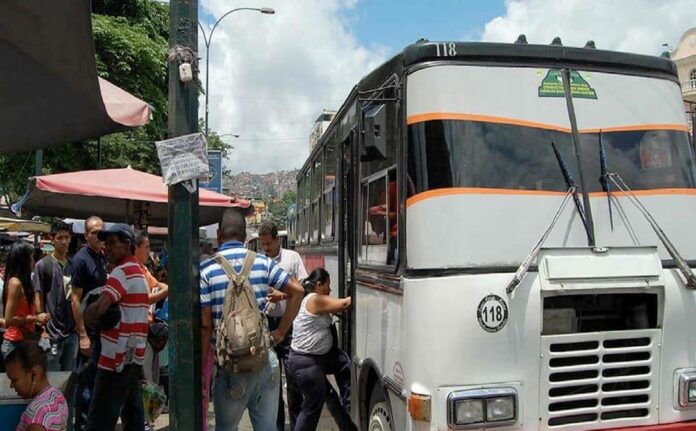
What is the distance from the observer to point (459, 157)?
3672mm

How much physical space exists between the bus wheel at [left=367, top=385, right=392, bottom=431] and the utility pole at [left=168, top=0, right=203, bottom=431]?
1.23m

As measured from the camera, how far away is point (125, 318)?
4.75m

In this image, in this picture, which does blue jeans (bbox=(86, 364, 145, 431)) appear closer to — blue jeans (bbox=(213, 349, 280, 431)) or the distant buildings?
blue jeans (bbox=(213, 349, 280, 431))

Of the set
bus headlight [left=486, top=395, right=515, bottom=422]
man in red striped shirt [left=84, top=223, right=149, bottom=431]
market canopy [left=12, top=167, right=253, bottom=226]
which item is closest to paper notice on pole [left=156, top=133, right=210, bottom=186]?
man in red striped shirt [left=84, top=223, right=149, bottom=431]

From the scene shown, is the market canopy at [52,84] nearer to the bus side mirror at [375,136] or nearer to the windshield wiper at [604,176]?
the bus side mirror at [375,136]

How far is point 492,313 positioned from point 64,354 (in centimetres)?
460

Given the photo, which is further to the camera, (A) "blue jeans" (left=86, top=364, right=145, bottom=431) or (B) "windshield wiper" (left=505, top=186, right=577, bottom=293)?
(A) "blue jeans" (left=86, top=364, right=145, bottom=431)

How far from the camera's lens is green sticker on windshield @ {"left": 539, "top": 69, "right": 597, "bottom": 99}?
3875 millimetres

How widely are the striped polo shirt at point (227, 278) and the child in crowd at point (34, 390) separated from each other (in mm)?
965

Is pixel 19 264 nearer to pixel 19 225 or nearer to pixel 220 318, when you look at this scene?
pixel 220 318

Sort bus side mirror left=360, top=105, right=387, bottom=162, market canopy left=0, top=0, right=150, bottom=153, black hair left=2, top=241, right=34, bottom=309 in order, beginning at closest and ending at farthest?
market canopy left=0, top=0, right=150, bottom=153, bus side mirror left=360, top=105, right=387, bottom=162, black hair left=2, top=241, right=34, bottom=309

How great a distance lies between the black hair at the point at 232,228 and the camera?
4082mm

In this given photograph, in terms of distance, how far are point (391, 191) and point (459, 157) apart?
1.85 ft

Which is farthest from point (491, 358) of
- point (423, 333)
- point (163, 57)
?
point (163, 57)
